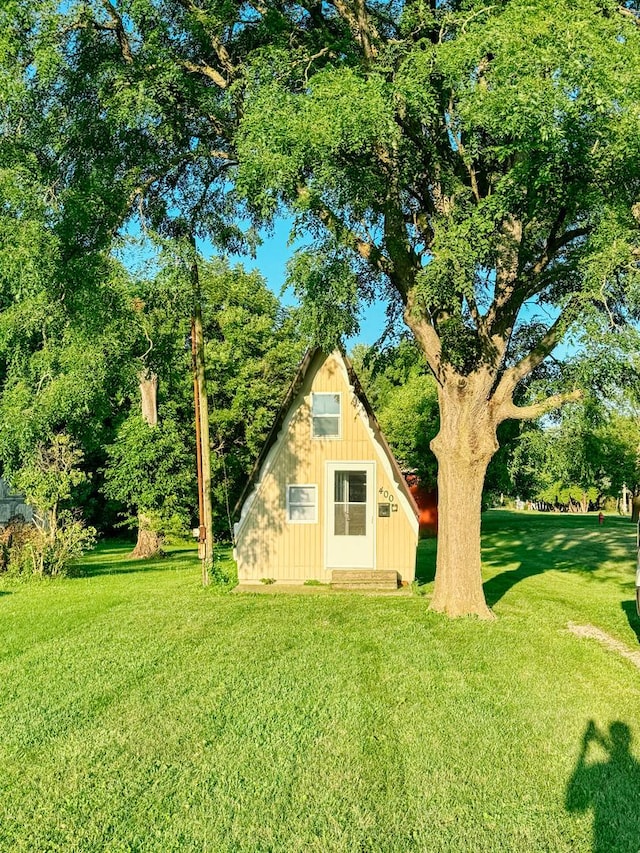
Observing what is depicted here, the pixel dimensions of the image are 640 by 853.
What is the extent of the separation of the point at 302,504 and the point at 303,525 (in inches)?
18.6

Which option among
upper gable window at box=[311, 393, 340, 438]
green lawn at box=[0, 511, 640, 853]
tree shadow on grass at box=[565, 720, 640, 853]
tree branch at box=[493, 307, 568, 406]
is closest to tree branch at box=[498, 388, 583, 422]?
tree branch at box=[493, 307, 568, 406]

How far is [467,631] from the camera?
9.91 meters

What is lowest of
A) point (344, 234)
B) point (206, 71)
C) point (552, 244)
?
point (552, 244)

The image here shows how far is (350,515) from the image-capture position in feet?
50.0

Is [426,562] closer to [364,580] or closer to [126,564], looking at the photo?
[364,580]

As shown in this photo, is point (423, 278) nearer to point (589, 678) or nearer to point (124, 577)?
point (589, 678)

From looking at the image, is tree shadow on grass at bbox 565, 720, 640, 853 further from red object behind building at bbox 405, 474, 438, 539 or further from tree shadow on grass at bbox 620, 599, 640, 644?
red object behind building at bbox 405, 474, 438, 539

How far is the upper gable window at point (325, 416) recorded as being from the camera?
15.4m

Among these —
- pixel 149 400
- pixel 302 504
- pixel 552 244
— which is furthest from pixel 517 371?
pixel 149 400

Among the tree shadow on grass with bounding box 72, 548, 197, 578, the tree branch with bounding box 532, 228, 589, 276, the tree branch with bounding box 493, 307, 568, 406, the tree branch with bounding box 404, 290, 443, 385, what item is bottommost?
the tree shadow on grass with bounding box 72, 548, 197, 578

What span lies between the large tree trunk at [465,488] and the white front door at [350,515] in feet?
13.2

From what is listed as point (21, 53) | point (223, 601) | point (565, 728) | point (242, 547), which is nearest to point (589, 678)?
point (565, 728)

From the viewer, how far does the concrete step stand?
14.2 meters

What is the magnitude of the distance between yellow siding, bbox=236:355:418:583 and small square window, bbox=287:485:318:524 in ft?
0.37
